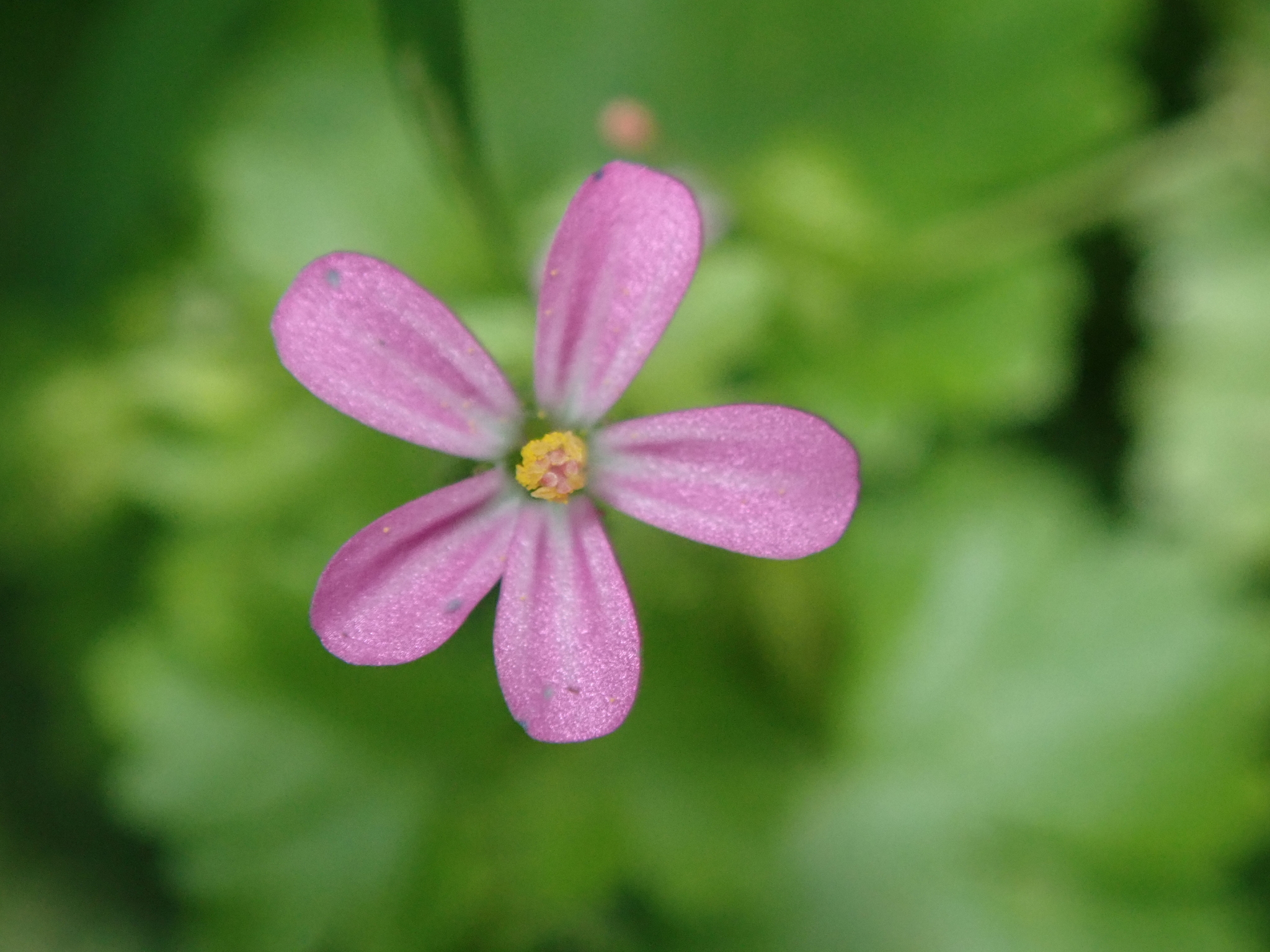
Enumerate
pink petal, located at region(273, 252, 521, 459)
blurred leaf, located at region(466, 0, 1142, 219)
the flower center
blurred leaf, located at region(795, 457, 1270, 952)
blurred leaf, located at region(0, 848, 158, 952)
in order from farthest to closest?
blurred leaf, located at region(0, 848, 158, 952) → blurred leaf, located at region(466, 0, 1142, 219) → blurred leaf, located at region(795, 457, 1270, 952) → the flower center → pink petal, located at region(273, 252, 521, 459)

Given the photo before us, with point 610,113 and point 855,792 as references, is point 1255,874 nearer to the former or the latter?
point 855,792

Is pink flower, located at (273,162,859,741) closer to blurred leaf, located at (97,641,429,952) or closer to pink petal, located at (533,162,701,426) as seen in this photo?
pink petal, located at (533,162,701,426)

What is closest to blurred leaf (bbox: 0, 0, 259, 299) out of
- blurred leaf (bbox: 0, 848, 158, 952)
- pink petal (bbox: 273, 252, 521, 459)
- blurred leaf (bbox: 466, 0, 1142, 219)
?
blurred leaf (bbox: 466, 0, 1142, 219)

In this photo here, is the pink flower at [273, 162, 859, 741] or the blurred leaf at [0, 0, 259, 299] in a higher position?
the blurred leaf at [0, 0, 259, 299]

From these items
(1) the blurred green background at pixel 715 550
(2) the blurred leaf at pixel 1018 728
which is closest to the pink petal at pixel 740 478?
(1) the blurred green background at pixel 715 550

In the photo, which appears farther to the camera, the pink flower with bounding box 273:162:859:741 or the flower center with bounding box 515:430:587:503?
the flower center with bounding box 515:430:587:503

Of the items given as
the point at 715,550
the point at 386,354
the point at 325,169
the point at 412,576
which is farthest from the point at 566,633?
the point at 325,169
